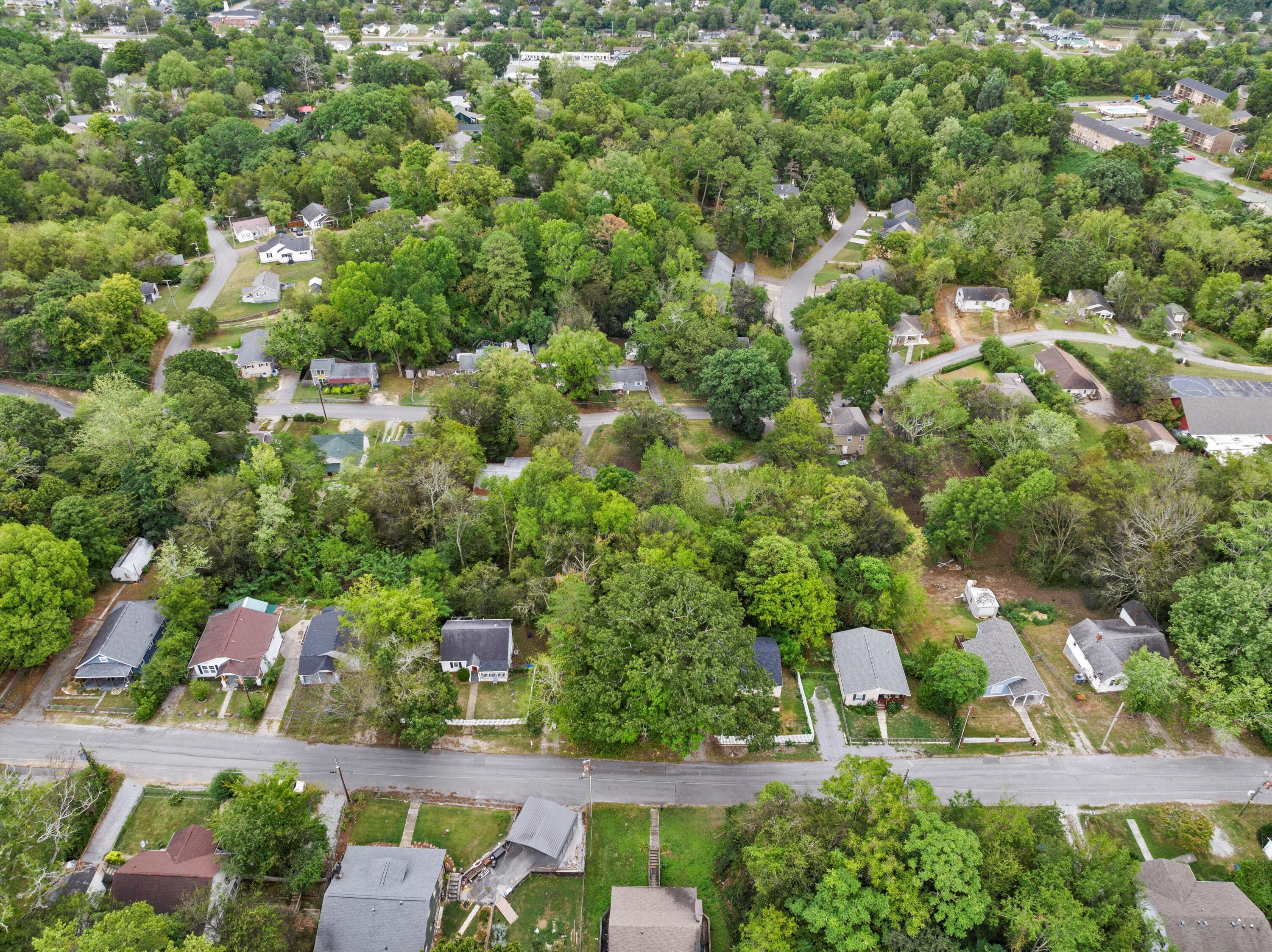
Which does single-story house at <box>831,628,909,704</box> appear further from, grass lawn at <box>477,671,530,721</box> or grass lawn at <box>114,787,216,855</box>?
grass lawn at <box>114,787,216,855</box>

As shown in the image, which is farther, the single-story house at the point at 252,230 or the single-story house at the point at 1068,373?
the single-story house at the point at 252,230

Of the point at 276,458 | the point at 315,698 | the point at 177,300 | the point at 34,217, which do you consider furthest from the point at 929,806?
the point at 34,217

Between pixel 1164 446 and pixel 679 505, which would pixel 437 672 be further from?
pixel 1164 446

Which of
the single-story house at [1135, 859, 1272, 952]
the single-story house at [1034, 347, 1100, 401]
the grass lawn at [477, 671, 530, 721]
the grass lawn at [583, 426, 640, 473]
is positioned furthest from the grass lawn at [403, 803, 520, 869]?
the single-story house at [1034, 347, 1100, 401]

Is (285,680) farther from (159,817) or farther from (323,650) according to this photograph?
(159,817)

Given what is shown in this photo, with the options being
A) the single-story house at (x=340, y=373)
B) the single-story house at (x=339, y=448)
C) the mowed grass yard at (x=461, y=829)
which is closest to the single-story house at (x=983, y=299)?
the single-story house at (x=340, y=373)

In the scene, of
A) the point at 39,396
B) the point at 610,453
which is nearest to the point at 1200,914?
the point at 610,453

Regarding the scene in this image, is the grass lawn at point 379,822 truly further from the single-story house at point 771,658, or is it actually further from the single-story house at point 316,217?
the single-story house at point 316,217
